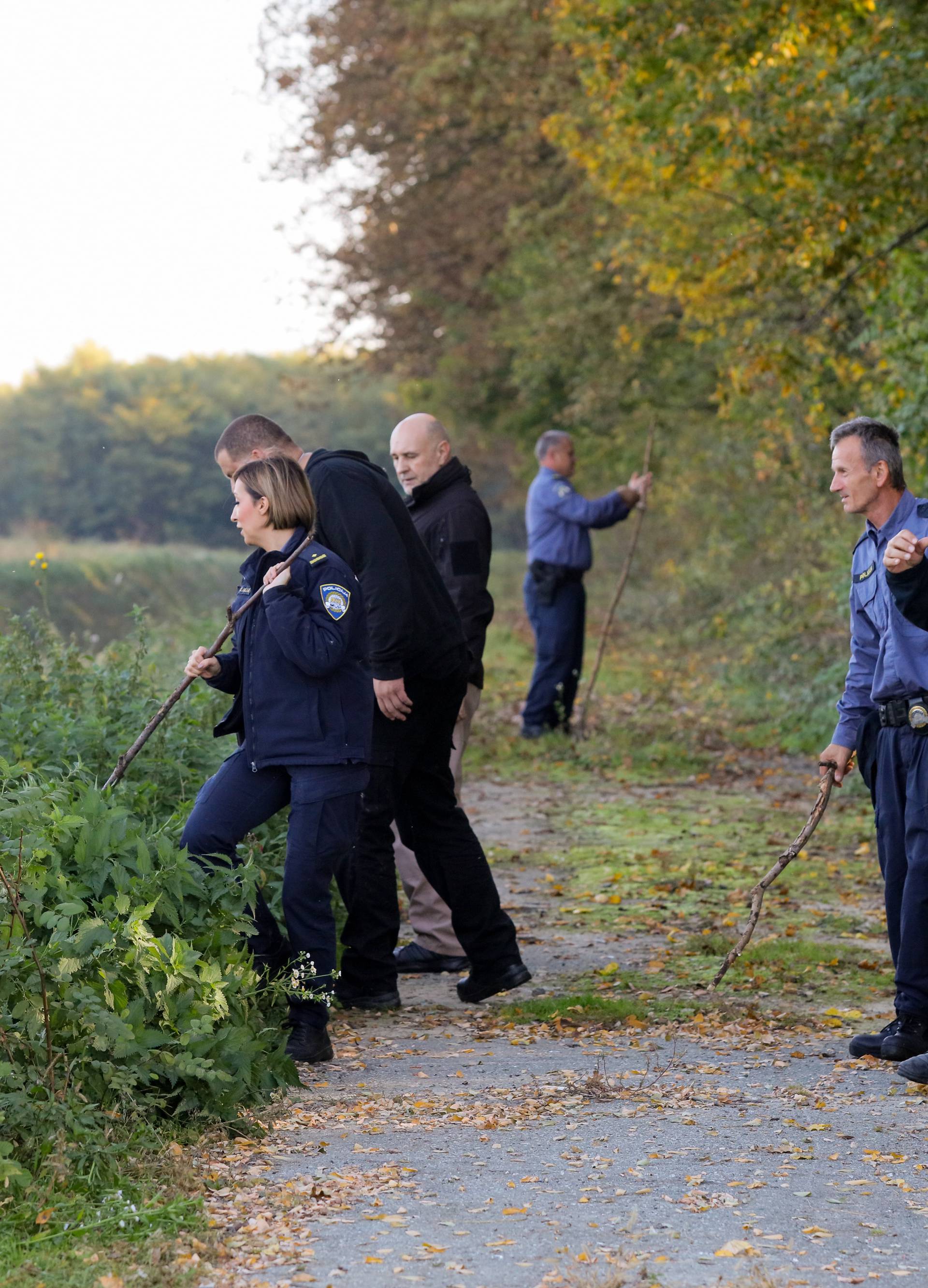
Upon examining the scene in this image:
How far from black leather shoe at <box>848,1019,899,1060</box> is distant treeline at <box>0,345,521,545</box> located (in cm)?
4152

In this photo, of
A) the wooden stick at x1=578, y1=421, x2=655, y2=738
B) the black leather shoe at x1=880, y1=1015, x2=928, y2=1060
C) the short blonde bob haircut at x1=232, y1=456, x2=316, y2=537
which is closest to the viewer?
the short blonde bob haircut at x1=232, y1=456, x2=316, y2=537

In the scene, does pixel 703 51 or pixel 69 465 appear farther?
pixel 69 465

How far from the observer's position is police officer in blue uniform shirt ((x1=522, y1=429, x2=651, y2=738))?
12.9 metres

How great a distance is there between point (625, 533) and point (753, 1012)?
28.1m

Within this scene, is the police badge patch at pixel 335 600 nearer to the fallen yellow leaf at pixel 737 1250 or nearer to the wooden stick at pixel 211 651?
the wooden stick at pixel 211 651

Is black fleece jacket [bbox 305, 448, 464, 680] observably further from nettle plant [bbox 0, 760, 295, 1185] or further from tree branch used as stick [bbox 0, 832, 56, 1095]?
tree branch used as stick [bbox 0, 832, 56, 1095]

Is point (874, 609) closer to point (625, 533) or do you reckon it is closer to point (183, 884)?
point (183, 884)

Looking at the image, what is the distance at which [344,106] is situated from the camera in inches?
997

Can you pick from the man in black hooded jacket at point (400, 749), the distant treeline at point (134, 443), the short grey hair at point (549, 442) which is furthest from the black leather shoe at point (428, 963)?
the distant treeline at point (134, 443)

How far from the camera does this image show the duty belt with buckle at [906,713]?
17.5ft

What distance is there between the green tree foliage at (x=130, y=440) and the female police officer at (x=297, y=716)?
45470mm

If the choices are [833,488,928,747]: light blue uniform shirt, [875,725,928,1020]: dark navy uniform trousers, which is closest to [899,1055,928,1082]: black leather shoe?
[875,725,928,1020]: dark navy uniform trousers

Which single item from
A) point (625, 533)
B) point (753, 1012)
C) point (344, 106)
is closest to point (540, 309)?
point (344, 106)

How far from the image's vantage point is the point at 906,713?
213 inches
